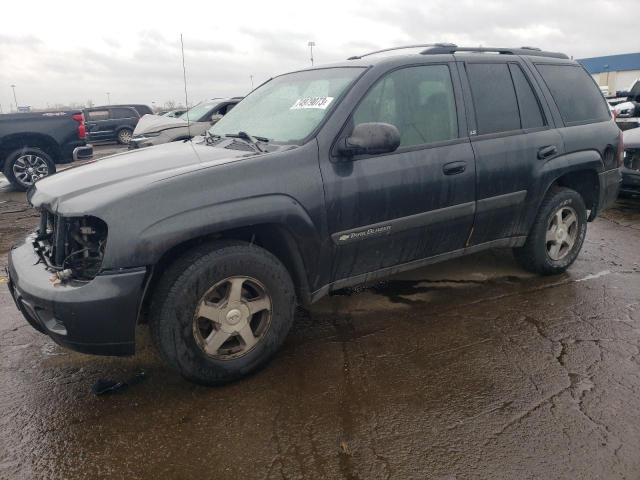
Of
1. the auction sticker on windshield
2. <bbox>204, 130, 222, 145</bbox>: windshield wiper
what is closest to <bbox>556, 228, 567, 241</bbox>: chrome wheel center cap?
the auction sticker on windshield

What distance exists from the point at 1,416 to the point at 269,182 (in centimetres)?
185

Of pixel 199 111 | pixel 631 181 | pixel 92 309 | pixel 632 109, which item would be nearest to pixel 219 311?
pixel 92 309

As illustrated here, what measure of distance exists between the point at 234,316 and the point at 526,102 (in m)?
2.78

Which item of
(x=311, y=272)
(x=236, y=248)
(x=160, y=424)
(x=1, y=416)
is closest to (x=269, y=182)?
(x=236, y=248)

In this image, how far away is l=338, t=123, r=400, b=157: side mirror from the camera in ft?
9.50

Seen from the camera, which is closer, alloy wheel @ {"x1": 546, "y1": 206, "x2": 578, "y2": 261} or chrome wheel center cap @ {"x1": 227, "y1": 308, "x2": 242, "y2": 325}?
chrome wheel center cap @ {"x1": 227, "y1": 308, "x2": 242, "y2": 325}

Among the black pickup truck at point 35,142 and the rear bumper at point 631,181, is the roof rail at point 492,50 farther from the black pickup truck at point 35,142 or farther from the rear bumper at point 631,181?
the black pickup truck at point 35,142

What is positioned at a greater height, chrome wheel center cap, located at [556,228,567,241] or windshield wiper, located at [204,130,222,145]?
windshield wiper, located at [204,130,222,145]

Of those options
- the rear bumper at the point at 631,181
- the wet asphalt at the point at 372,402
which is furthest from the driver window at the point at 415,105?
the rear bumper at the point at 631,181

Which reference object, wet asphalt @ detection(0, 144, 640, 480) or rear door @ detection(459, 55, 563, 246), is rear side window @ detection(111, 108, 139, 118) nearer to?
wet asphalt @ detection(0, 144, 640, 480)

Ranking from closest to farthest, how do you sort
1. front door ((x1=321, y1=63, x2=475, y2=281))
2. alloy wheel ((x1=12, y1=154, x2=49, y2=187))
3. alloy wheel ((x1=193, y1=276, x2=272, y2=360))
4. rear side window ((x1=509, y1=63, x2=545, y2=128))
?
alloy wheel ((x1=193, y1=276, x2=272, y2=360)) < front door ((x1=321, y1=63, x2=475, y2=281)) < rear side window ((x1=509, y1=63, x2=545, y2=128)) < alloy wheel ((x1=12, y1=154, x2=49, y2=187))

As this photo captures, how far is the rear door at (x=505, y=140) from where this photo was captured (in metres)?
3.63

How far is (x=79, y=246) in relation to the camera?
2.61 meters

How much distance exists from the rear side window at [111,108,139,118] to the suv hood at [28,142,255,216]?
1935 cm
